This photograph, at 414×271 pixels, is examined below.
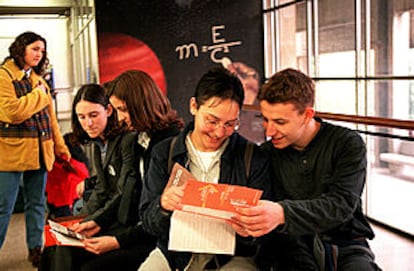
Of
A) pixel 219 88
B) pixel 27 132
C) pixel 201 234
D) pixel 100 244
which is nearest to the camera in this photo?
pixel 201 234

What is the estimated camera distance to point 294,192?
69.8 inches

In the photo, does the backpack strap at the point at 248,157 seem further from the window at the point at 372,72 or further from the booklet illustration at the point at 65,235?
the window at the point at 372,72

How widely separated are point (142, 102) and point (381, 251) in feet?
7.87

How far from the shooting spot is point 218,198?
148 cm

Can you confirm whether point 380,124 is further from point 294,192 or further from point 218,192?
point 218,192

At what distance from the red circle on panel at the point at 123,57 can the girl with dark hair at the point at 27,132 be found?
8.27ft

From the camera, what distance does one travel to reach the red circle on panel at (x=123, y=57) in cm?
610

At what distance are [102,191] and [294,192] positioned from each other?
1049mm

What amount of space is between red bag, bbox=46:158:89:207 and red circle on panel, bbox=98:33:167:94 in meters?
2.03

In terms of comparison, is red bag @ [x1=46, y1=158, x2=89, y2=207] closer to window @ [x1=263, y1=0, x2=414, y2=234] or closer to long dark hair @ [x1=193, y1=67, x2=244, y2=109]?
window @ [x1=263, y1=0, x2=414, y2=234]

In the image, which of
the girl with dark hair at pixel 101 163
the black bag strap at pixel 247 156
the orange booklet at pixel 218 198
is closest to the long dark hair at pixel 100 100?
the girl with dark hair at pixel 101 163

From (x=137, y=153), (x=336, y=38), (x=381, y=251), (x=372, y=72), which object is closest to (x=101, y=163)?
(x=137, y=153)

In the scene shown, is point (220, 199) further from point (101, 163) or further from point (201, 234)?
point (101, 163)

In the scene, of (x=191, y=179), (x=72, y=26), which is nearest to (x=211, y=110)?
(x=191, y=179)
